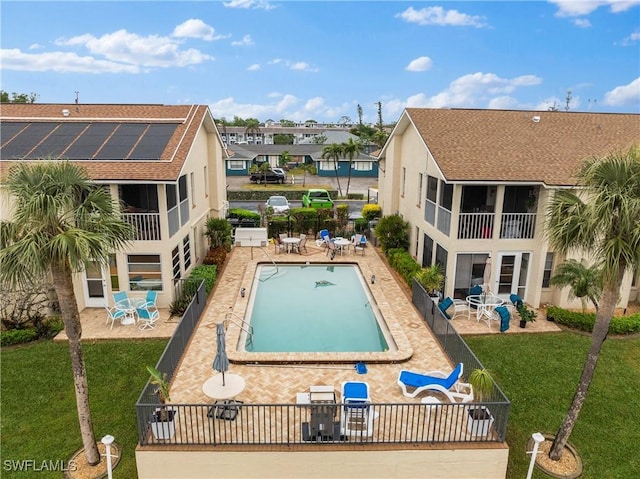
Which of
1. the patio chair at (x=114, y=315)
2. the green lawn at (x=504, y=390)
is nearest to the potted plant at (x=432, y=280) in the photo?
the green lawn at (x=504, y=390)

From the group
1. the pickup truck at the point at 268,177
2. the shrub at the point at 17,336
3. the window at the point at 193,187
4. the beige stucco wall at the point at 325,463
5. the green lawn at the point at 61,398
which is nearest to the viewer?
the beige stucco wall at the point at 325,463

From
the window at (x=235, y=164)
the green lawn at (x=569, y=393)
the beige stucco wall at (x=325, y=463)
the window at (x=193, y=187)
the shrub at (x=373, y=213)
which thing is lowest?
the green lawn at (x=569, y=393)

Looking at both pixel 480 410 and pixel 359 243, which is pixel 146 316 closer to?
pixel 480 410

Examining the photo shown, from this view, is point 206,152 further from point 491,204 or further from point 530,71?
point 530,71

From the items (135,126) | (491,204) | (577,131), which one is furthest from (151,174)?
(577,131)

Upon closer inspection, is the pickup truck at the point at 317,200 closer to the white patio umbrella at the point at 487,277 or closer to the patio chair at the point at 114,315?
the white patio umbrella at the point at 487,277

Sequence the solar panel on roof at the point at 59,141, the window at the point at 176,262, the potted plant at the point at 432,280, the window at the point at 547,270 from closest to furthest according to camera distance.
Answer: the potted plant at the point at 432,280
the solar panel on roof at the point at 59,141
the window at the point at 176,262
the window at the point at 547,270

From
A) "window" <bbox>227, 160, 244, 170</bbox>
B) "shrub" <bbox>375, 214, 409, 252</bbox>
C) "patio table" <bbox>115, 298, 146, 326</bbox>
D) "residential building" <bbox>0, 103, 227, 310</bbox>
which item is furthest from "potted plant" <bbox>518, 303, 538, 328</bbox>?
"window" <bbox>227, 160, 244, 170</bbox>
